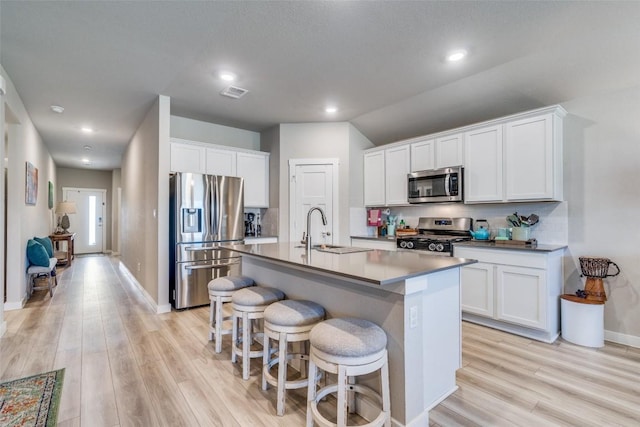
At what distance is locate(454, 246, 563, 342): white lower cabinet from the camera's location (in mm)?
2908


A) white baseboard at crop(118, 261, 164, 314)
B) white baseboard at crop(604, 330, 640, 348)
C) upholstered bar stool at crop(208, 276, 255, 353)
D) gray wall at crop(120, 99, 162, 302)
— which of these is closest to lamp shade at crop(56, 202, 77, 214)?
white baseboard at crop(118, 261, 164, 314)

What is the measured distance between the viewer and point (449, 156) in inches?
151

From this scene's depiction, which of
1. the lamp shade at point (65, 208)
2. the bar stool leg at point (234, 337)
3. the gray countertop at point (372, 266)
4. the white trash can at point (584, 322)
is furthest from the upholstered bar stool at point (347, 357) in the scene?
the lamp shade at point (65, 208)

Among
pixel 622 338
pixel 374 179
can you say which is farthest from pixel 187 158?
pixel 622 338

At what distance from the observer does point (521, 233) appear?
3322mm

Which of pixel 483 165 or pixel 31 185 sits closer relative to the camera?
pixel 483 165

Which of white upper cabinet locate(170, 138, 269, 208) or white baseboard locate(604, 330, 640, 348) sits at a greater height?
white upper cabinet locate(170, 138, 269, 208)

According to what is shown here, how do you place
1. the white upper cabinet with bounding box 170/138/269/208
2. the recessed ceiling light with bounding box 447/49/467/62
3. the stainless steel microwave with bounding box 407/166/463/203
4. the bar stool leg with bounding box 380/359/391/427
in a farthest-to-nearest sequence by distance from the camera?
the white upper cabinet with bounding box 170/138/269/208 < the stainless steel microwave with bounding box 407/166/463/203 < the recessed ceiling light with bounding box 447/49/467/62 < the bar stool leg with bounding box 380/359/391/427

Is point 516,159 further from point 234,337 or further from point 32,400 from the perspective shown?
point 32,400

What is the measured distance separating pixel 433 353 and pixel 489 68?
275cm

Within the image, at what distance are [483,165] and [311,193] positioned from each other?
2363 millimetres

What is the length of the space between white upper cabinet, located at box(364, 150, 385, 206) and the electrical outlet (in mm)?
3063

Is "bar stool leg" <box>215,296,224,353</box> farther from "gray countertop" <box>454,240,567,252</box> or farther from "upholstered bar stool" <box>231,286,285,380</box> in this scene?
"gray countertop" <box>454,240,567,252</box>

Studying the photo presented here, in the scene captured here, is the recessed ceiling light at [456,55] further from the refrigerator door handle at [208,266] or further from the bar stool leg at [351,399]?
the refrigerator door handle at [208,266]
